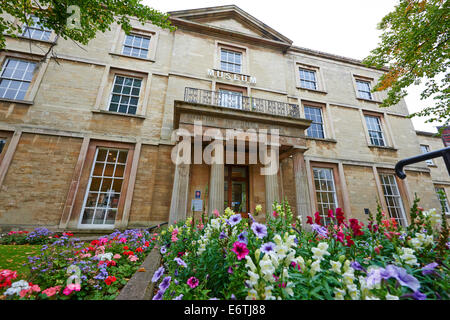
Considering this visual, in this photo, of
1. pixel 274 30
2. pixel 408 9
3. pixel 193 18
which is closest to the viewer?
pixel 408 9

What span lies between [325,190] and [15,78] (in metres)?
16.1

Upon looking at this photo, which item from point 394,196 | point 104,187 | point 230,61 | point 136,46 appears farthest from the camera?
point 230,61

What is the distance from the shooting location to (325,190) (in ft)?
31.7

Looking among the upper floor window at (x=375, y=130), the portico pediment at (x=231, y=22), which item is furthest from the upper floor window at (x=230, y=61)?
the upper floor window at (x=375, y=130)

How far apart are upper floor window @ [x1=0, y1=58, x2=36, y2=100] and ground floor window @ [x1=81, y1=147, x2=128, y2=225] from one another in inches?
173

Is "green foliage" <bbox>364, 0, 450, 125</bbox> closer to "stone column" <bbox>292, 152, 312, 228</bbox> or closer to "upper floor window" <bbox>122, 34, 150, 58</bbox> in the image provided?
"stone column" <bbox>292, 152, 312, 228</bbox>

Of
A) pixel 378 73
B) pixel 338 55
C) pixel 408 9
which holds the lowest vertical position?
pixel 408 9

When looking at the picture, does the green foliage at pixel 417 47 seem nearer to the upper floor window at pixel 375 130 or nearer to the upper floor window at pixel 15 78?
the upper floor window at pixel 375 130

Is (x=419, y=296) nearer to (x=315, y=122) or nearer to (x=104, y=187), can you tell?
(x=104, y=187)

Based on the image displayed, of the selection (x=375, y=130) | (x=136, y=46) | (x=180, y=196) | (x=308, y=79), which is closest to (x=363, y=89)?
(x=375, y=130)

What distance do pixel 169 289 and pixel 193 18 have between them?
536 inches

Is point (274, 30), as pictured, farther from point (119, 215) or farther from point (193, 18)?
point (119, 215)

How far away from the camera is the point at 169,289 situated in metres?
1.33
